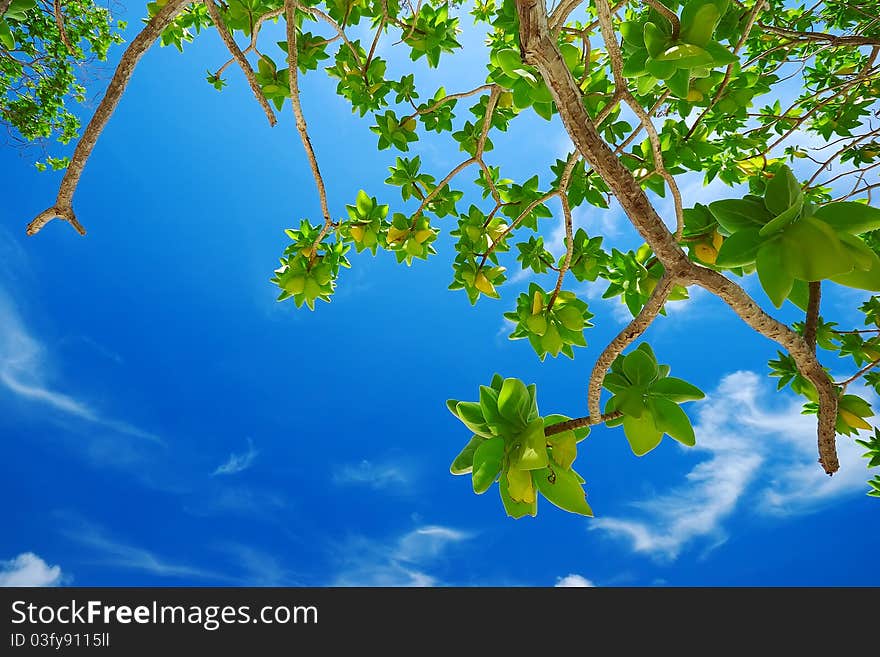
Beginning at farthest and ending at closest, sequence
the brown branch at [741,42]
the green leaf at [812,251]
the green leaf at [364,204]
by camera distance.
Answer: the green leaf at [364,204] → the brown branch at [741,42] → the green leaf at [812,251]

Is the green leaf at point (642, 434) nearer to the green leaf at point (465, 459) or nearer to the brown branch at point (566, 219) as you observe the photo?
the green leaf at point (465, 459)

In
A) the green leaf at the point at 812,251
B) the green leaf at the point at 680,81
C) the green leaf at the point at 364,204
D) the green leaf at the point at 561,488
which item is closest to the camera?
the green leaf at the point at 812,251

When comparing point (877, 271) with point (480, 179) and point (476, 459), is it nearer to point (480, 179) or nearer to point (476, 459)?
point (476, 459)

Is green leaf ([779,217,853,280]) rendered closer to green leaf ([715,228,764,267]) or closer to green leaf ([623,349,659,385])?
green leaf ([715,228,764,267])

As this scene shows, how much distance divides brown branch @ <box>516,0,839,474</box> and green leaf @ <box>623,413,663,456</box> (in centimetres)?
6

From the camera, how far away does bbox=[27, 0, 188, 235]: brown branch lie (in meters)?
1.26

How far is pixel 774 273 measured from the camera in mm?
738

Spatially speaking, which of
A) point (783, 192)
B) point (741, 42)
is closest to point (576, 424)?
point (783, 192)

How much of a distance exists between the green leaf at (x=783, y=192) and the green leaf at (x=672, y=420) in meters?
0.34

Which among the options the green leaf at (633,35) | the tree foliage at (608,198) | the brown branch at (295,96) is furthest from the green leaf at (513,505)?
the brown branch at (295,96)

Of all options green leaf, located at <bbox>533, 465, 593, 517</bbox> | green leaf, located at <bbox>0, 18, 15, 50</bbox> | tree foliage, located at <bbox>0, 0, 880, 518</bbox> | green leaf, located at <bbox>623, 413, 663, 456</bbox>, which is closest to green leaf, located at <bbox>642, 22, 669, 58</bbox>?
tree foliage, located at <bbox>0, 0, 880, 518</bbox>

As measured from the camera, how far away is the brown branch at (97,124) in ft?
4.13

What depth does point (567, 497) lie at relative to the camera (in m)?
0.80

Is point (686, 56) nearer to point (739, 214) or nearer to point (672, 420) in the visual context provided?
point (739, 214)
